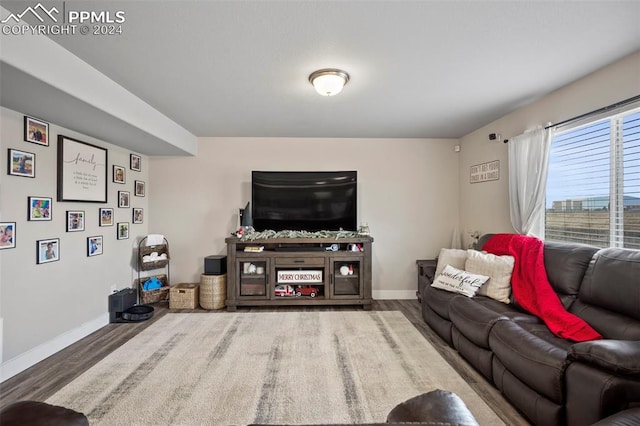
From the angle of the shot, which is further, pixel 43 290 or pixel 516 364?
pixel 43 290

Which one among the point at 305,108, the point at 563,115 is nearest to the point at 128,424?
the point at 305,108

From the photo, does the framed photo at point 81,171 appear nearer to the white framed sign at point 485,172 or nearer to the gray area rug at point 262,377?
the gray area rug at point 262,377

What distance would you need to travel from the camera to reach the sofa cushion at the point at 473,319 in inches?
82.0

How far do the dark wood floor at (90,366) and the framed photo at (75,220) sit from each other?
1.17m

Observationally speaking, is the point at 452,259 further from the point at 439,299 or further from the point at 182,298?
the point at 182,298

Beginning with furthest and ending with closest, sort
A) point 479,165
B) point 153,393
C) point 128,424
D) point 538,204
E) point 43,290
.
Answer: point 479,165, point 538,204, point 43,290, point 153,393, point 128,424

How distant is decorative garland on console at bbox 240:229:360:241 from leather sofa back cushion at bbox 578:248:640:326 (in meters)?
2.39

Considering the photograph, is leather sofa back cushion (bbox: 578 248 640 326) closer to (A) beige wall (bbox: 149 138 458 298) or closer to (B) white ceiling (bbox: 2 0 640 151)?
(B) white ceiling (bbox: 2 0 640 151)

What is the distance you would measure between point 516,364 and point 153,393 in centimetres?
246

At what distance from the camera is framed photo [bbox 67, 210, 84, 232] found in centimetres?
280

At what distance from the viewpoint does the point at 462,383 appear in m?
2.08

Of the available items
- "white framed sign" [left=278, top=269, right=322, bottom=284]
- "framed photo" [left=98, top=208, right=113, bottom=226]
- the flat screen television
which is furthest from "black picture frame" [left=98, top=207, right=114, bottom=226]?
"white framed sign" [left=278, top=269, right=322, bottom=284]

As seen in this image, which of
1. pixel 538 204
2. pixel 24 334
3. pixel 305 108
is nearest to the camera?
pixel 24 334

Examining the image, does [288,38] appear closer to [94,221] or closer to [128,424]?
[128,424]
